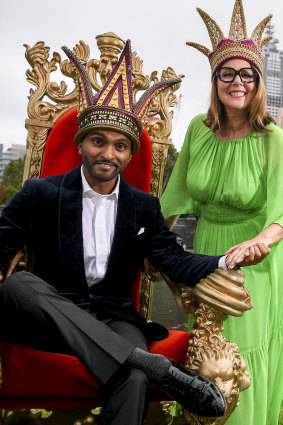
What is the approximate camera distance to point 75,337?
1321mm

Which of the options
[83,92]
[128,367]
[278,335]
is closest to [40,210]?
[83,92]

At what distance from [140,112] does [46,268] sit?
2.56 feet

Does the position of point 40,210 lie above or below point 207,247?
above

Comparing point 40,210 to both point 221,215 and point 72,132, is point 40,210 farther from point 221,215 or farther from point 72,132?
point 221,215

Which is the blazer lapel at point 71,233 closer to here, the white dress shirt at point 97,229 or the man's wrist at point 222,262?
the white dress shirt at point 97,229

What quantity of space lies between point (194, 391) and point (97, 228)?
771 millimetres

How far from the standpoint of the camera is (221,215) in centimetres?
210

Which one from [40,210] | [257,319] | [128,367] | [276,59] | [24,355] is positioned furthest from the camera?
[276,59]

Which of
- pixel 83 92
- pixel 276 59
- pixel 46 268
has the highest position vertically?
pixel 276 59

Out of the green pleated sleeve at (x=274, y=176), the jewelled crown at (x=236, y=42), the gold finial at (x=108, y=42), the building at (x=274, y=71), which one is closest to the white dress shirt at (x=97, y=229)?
the green pleated sleeve at (x=274, y=176)

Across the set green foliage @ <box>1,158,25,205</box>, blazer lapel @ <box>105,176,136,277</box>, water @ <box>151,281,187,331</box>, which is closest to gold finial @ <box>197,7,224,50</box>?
blazer lapel @ <box>105,176,136,277</box>

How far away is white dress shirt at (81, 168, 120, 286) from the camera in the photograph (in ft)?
5.67

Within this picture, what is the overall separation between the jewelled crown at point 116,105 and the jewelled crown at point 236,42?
47 centimetres

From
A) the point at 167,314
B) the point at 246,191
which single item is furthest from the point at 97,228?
the point at 167,314
